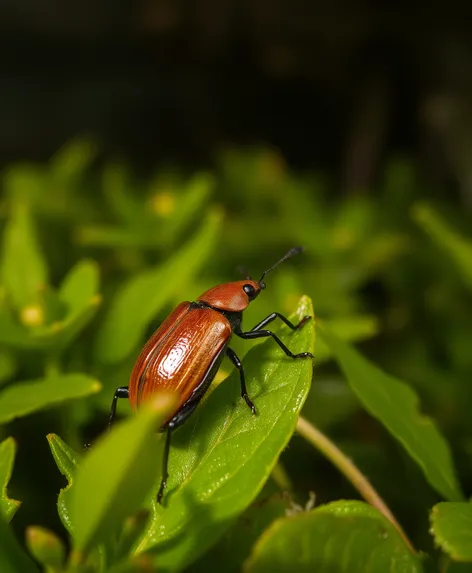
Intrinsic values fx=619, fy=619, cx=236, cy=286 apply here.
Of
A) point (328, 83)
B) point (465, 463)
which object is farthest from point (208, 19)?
point (465, 463)

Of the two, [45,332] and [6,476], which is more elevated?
[45,332]

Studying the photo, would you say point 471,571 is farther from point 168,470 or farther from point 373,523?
point 168,470

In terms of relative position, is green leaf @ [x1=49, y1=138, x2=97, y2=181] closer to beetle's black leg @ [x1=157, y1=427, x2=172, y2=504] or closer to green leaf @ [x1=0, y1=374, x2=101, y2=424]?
green leaf @ [x1=0, y1=374, x2=101, y2=424]

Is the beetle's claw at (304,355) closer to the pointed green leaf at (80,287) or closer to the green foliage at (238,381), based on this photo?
the green foliage at (238,381)

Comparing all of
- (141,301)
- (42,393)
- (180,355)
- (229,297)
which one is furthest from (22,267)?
(180,355)

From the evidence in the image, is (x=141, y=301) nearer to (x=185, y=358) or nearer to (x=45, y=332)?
(x=45, y=332)

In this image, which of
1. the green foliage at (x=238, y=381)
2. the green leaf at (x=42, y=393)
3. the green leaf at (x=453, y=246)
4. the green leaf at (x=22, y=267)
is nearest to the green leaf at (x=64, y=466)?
the green foliage at (x=238, y=381)

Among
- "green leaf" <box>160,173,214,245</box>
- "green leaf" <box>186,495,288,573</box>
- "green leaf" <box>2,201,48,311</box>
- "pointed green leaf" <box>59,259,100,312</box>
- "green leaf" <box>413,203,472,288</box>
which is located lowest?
"green leaf" <box>413,203,472,288</box>

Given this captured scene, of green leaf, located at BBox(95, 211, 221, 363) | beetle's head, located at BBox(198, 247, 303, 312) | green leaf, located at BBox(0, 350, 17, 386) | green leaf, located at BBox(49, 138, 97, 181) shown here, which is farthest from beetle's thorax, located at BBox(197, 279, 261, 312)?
green leaf, located at BBox(49, 138, 97, 181)
